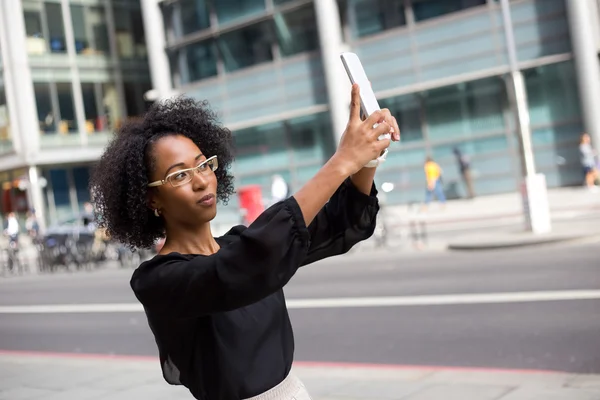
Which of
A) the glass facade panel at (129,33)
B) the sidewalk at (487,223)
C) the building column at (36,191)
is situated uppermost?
the glass facade panel at (129,33)

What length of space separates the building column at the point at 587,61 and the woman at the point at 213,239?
22758mm

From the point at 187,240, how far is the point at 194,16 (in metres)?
33.5

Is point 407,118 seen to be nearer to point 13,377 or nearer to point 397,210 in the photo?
point 397,210

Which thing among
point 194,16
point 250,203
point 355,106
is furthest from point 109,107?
point 355,106

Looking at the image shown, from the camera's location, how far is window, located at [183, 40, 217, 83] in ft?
112

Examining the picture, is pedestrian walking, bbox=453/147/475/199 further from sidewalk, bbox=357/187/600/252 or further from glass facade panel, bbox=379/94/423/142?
glass facade panel, bbox=379/94/423/142

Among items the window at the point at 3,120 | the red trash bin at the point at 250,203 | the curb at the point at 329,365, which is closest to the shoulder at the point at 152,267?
the curb at the point at 329,365

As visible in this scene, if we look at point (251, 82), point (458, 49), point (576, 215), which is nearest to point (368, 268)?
point (576, 215)

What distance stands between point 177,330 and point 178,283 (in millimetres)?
251

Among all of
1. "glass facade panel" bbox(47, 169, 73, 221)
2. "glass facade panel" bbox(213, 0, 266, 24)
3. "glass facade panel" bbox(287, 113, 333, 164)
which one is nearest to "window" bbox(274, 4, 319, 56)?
"glass facade panel" bbox(213, 0, 266, 24)

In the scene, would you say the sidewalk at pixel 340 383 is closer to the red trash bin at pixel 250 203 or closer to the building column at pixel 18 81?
the red trash bin at pixel 250 203

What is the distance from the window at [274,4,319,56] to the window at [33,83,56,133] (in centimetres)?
1531

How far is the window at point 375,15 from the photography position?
27.9m

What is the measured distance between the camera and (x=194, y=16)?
1358 inches
